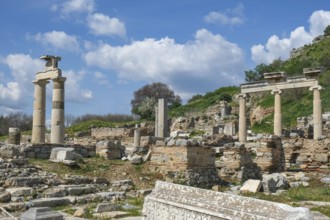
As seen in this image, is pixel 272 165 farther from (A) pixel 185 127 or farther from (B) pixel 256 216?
(A) pixel 185 127

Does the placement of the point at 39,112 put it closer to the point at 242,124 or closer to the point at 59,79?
the point at 59,79

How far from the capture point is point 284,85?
28594 mm

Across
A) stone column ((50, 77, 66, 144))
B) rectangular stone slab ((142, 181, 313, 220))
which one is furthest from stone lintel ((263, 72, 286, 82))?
rectangular stone slab ((142, 181, 313, 220))

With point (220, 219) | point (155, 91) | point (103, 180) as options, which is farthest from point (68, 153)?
point (155, 91)

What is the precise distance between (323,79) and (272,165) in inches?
1226

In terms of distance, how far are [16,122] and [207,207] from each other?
6626cm

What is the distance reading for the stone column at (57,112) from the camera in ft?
74.4

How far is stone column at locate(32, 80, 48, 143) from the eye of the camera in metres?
23.5

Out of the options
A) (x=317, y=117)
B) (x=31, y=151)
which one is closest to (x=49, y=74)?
(x=31, y=151)

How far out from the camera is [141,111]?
218 ft

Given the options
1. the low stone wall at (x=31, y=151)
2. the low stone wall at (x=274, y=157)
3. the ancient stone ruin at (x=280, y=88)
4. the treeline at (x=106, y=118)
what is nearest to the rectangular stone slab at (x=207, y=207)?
the low stone wall at (x=31, y=151)

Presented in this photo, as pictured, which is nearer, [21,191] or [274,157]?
[21,191]

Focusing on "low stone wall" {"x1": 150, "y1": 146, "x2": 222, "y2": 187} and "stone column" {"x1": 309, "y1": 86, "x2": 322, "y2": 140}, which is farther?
"stone column" {"x1": 309, "y1": 86, "x2": 322, "y2": 140}

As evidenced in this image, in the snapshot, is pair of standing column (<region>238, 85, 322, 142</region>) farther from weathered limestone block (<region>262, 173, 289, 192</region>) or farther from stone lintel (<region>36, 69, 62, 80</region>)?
stone lintel (<region>36, 69, 62, 80</region>)
